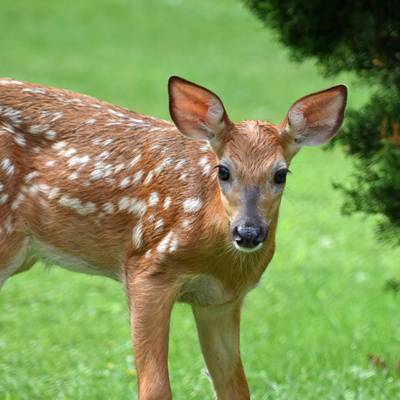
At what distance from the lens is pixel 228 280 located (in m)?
5.89

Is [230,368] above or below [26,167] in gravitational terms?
below

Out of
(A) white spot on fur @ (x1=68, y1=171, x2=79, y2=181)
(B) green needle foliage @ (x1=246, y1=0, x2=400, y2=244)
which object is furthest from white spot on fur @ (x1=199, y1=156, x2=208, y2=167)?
(B) green needle foliage @ (x1=246, y1=0, x2=400, y2=244)

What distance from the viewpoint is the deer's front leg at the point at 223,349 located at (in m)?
6.26

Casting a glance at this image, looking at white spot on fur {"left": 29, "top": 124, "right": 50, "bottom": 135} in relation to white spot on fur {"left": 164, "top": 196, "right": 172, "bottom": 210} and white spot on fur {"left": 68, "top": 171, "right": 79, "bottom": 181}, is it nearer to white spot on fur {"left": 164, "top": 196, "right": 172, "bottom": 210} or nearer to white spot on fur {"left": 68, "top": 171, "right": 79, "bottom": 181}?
white spot on fur {"left": 68, "top": 171, "right": 79, "bottom": 181}

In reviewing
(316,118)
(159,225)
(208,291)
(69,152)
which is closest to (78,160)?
(69,152)

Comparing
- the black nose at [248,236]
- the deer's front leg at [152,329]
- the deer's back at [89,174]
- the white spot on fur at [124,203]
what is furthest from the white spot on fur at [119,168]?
the black nose at [248,236]

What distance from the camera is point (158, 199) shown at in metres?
6.02

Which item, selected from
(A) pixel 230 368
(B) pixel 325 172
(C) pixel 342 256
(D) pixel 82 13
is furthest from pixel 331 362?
(D) pixel 82 13

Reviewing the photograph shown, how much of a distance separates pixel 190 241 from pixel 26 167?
3.55 ft

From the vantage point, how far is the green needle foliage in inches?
283

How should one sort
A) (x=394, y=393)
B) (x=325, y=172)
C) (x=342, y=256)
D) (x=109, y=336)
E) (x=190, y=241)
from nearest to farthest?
(x=190, y=241), (x=394, y=393), (x=109, y=336), (x=342, y=256), (x=325, y=172)

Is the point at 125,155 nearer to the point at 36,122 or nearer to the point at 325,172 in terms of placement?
the point at 36,122

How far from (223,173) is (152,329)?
0.84 m

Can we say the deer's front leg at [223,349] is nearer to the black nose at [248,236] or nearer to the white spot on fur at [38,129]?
the black nose at [248,236]
